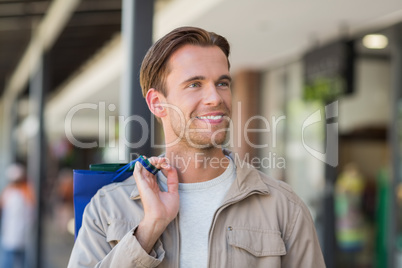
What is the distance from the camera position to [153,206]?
1.68 m

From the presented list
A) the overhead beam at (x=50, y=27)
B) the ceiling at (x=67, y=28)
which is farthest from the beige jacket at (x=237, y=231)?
the ceiling at (x=67, y=28)

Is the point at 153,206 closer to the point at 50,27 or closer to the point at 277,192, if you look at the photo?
the point at 277,192

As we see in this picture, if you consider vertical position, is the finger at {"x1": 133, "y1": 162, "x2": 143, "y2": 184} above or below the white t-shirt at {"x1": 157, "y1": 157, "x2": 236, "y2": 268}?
above

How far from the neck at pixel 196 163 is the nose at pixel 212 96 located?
16 centimetres

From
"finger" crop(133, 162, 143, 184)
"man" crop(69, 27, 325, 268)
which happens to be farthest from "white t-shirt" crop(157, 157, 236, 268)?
"finger" crop(133, 162, 143, 184)

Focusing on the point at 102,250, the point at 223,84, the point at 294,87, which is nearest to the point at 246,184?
the point at 223,84

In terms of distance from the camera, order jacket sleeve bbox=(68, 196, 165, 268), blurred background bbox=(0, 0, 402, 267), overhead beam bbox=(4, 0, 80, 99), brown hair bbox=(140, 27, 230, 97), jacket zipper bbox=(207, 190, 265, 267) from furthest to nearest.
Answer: overhead beam bbox=(4, 0, 80, 99)
blurred background bbox=(0, 0, 402, 267)
brown hair bbox=(140, 27, 230, 97)
jacket zipper bbox=(207, 190, 265, 267)
jacket sleeve bbox=(68, 196, 165, 268)

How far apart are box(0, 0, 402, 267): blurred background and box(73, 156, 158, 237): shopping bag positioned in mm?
677

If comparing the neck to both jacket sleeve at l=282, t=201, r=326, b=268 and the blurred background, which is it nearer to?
jacket sleeve at l=282, t=201, r=326, b=268

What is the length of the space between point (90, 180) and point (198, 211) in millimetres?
407

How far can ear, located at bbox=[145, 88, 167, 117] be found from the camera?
190 cm

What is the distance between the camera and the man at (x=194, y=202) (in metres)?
1.72

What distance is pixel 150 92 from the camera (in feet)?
6.29

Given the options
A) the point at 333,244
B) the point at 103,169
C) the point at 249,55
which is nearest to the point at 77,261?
the point at 103,169
